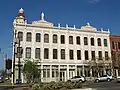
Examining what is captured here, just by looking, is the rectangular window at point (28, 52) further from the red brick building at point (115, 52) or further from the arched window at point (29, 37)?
the red brick building at point (115, 52)

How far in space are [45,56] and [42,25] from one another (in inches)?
268

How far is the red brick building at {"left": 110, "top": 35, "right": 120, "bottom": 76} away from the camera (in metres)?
53.6

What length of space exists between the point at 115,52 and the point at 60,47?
14753 millimetres

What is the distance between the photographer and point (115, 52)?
5494 cm

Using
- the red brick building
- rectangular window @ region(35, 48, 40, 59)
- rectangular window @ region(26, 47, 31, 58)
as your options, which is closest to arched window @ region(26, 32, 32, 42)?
rectangular window @ region(26, 47, 31, 58)

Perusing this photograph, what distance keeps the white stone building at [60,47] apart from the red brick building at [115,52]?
5.08 ft

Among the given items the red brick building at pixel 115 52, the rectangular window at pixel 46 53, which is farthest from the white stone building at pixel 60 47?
the red brick building at pixel 115 52

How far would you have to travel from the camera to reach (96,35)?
53469mm

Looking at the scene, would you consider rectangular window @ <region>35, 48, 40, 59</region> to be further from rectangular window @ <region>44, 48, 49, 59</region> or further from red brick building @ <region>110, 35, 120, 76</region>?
red brick building @ <region>110, 35, 120, 76</region>

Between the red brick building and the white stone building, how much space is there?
5.08ft

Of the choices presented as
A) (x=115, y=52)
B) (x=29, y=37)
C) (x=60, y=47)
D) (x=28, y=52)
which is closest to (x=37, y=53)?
(x=28, y=52)

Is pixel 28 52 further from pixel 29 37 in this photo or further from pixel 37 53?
pixel 29 37

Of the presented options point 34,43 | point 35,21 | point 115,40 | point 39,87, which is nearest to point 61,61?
point 34,43

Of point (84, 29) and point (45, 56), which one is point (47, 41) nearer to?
point (45, 56)
